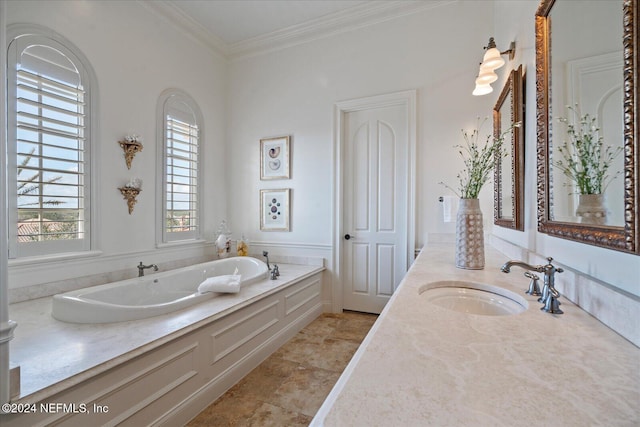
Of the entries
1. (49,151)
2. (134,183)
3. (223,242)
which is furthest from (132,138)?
(223,242)

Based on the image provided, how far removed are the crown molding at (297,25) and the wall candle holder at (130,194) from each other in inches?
71.9

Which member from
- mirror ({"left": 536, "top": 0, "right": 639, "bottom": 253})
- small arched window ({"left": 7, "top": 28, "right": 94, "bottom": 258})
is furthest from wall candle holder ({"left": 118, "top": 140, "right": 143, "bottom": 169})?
mirror ({"left": 536, "top": 0, "right": 639, "bottom": 253})

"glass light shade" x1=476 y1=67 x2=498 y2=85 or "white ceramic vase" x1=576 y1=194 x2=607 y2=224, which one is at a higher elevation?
"glass light shade" x1=476 y1=67 x2=498 y2=85

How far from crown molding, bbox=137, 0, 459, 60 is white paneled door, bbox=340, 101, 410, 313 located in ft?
3.15

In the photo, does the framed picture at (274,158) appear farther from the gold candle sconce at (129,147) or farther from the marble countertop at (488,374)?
the marble countertop at (488,374)

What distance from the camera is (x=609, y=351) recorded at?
599 millimetres

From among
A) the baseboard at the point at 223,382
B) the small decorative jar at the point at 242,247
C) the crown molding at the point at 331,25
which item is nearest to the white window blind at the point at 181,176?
the small decorative jar at the point at 242,247

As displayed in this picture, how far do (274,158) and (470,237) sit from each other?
259 centimetres

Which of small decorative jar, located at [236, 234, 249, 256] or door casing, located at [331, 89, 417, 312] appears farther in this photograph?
small decorative jar, located at [236, 234, 249, 256]

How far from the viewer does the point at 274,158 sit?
11.4ft

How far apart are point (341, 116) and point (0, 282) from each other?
295 cm

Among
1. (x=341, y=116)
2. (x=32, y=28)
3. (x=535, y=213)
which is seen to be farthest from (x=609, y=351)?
(x=32, y=28)

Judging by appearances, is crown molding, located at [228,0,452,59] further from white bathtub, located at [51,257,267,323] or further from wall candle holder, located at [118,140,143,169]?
white bathtub, located at [51,257,267,323]

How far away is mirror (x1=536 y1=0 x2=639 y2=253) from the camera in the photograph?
0.66m
